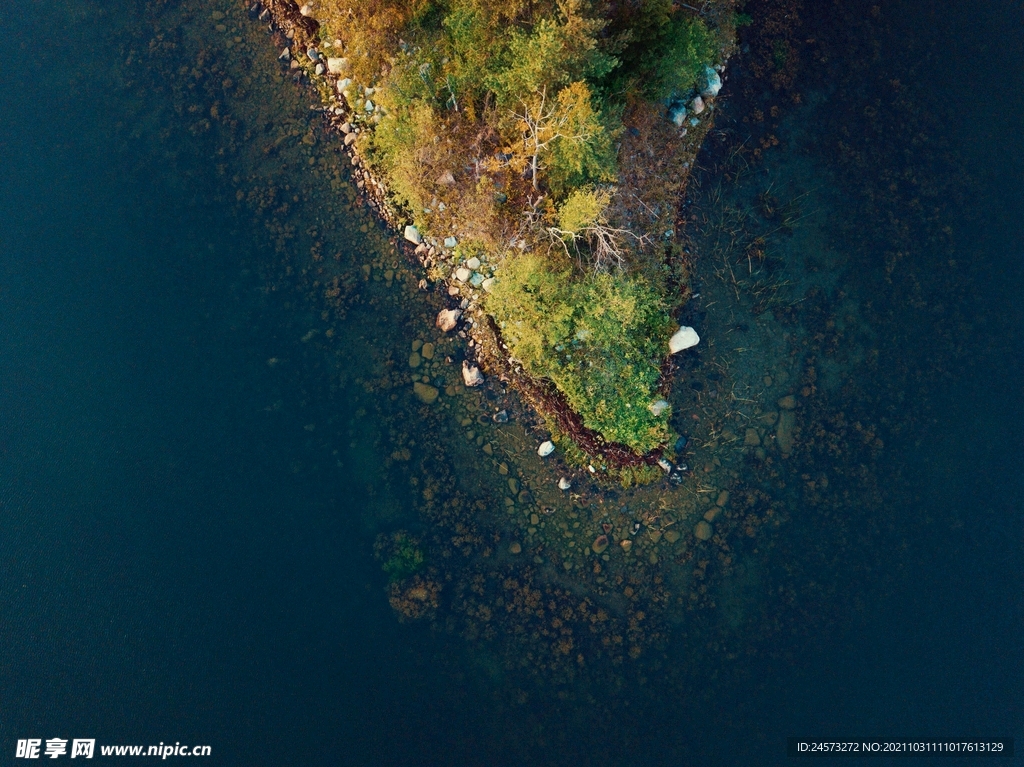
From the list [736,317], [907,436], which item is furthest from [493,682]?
[907,436]

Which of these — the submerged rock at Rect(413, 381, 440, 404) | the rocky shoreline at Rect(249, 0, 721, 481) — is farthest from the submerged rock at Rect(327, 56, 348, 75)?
the submerged rock at Rect(413, 381, 440, 404)

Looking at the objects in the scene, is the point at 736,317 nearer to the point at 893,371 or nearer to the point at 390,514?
the point at 893,371

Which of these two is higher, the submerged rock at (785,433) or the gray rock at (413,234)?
the gray rock at (413,234)

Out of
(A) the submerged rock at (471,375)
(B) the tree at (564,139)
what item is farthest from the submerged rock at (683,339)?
(A) the submerged rock at (471,375)

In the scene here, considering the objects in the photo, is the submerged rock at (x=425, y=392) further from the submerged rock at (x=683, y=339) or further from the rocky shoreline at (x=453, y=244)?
the submerged rock at (x=683, y=339)

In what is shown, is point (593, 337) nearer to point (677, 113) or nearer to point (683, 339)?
point (683, 339)
